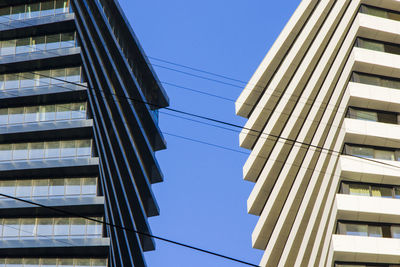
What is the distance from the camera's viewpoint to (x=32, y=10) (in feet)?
235

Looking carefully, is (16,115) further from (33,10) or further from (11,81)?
(33,10)

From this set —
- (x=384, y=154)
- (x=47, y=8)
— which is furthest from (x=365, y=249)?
(x=47, y=8)

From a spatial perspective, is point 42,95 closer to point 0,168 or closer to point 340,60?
point 0,168

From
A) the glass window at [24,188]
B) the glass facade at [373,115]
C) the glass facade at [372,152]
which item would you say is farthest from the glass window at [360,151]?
the glass window at [24,188]

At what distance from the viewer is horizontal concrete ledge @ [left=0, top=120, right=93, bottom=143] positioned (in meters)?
66.6

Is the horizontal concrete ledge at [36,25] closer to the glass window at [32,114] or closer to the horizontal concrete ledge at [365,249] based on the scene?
the glass window at [32,114]

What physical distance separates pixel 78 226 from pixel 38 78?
15.6m

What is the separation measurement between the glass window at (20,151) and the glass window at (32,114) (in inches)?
94.8

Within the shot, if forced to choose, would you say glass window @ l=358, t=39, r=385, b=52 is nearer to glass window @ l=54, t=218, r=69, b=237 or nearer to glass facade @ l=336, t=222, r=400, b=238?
glass facade @ l=336, t=222, r=400, b=238

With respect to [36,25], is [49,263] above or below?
below

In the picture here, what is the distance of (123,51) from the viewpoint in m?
81.5

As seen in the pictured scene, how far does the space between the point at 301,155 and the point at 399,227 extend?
11.7 m

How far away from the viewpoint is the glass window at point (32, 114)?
68950mm

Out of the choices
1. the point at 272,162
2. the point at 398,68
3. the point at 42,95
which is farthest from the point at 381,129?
the point at 42,95
